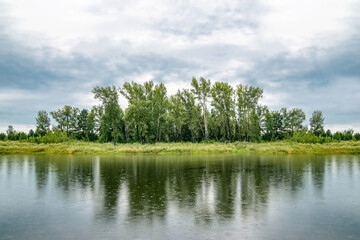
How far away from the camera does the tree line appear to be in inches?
2929

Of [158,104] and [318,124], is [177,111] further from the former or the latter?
[318,124]

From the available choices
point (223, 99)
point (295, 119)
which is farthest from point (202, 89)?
point (295, 119)

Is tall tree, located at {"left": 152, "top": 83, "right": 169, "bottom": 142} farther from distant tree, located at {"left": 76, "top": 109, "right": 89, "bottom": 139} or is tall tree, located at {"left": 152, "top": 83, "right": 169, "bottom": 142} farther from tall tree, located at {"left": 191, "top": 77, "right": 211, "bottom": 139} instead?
distant tree, located at {"left": 76, "top": 109, "right": 89, "bottom": 139}

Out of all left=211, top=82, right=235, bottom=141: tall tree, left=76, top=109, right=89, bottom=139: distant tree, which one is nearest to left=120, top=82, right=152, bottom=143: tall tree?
left=211, top=82, right=235, bottom=141: tall tree

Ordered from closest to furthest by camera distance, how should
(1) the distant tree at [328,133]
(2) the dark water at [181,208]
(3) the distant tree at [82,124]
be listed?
(2) the dark water at [181,208], (1) the distant tree at [328,133], (3) the distant tree at [82,124]

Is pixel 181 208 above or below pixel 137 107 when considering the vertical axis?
below

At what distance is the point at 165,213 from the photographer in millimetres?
12812

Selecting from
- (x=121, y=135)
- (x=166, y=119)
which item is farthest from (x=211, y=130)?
(x=121, y=135)

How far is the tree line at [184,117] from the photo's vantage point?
7440 centimetres

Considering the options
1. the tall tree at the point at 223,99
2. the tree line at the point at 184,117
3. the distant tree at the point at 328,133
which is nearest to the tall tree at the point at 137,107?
the tree line at the point at 184,117

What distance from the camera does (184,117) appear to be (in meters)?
81.4

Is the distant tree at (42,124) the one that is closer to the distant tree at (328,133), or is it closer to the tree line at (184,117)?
the tree line at (184,117)

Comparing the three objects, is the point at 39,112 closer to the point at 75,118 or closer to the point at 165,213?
the point at 75,118

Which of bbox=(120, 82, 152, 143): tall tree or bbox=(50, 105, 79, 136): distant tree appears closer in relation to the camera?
bbox=(120, 82, 152, 143): tall tree
